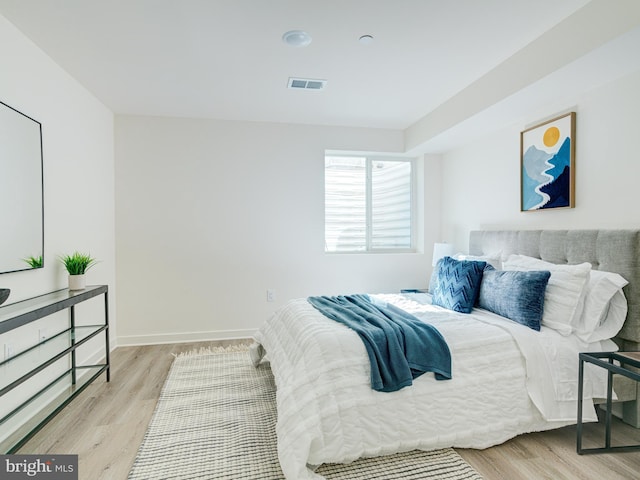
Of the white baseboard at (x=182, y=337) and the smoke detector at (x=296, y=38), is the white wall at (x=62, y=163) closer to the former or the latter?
the white baseboard at (x=182, y=337)

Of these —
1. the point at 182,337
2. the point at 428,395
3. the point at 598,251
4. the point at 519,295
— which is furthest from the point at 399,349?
the point at 182,337

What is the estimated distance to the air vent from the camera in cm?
320

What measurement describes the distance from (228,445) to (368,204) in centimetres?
339

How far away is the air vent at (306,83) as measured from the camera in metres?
3.20

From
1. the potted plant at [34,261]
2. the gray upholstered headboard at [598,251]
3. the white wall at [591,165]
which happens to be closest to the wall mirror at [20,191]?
the potted plant at [34,261]

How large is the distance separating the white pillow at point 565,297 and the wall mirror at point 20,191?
3391mm

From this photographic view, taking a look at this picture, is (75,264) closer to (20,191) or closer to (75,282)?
(75,282)

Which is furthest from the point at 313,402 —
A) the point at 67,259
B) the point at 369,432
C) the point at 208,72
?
the point at 208,72

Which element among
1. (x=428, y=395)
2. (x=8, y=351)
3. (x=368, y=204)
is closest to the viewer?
(x=428, y=395)

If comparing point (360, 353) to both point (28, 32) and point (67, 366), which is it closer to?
point (67, 366)

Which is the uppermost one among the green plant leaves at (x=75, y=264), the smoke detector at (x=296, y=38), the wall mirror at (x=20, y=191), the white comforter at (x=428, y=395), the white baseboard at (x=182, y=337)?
the smoke detector at (x=296, y=38)

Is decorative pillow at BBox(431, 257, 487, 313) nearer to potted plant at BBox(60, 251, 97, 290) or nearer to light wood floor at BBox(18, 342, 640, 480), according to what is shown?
light wood floor at BBox(18, 342, 640, 480)

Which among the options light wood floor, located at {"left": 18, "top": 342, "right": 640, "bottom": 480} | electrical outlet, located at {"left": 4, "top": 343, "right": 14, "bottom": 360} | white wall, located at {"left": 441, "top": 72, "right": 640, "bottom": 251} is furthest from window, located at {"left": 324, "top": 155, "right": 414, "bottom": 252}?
electrical outlet, located at {"left": 4, "top": 343, "right": 14, "bottom": 360}

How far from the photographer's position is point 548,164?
Result: 3.06 m
